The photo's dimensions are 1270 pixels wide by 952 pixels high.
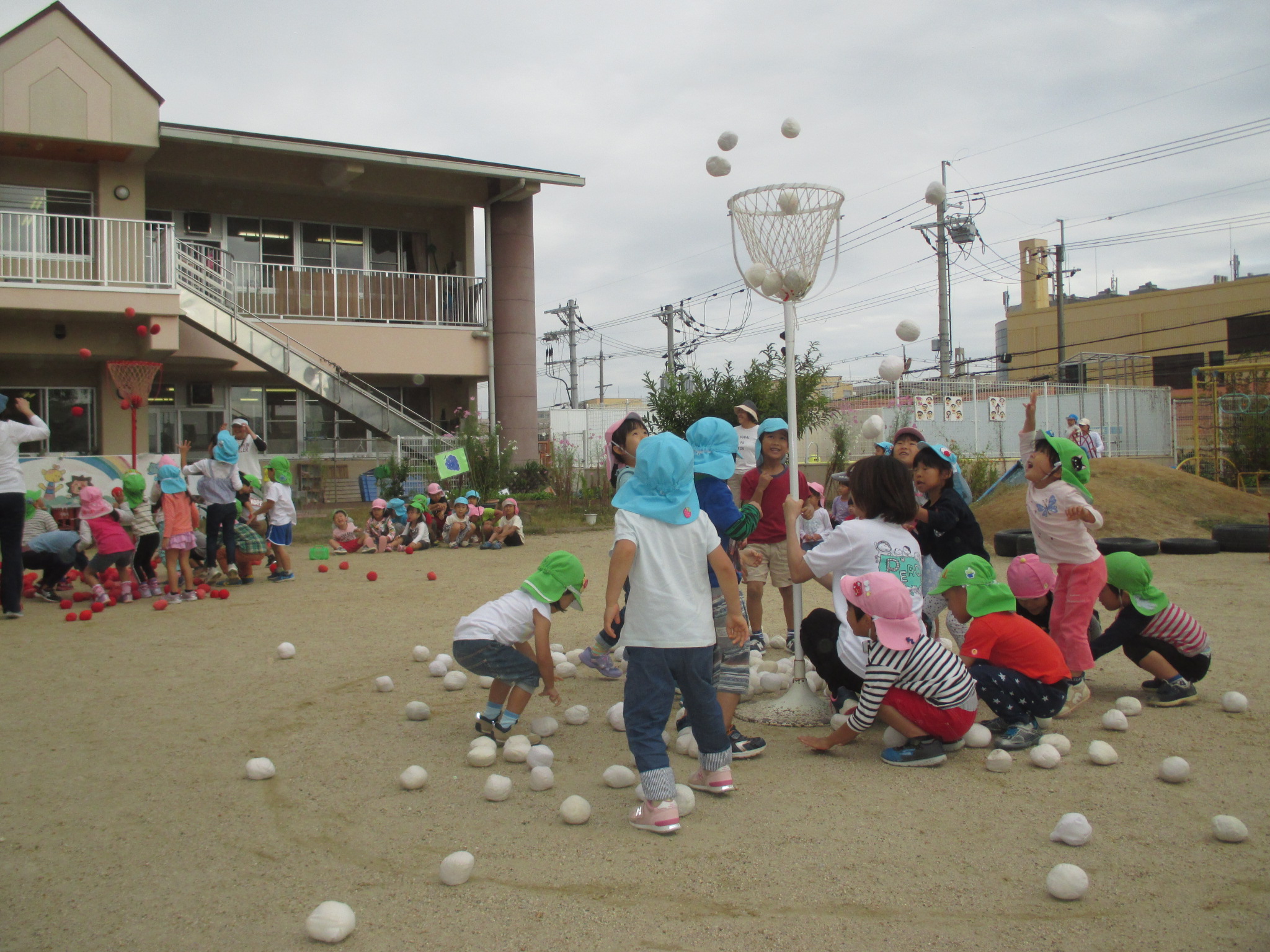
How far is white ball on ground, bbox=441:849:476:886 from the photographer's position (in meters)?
3.06

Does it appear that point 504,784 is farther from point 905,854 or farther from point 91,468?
point 91,468

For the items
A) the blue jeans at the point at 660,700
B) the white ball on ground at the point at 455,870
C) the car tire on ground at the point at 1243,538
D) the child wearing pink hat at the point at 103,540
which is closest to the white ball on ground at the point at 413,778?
the white ball on ground at the point at 455,870

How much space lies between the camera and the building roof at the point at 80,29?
54.7ft

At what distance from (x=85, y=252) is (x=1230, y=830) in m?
20.8

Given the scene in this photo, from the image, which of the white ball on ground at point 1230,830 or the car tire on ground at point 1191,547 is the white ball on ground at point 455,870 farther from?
the car tire on ground at point 1191,547

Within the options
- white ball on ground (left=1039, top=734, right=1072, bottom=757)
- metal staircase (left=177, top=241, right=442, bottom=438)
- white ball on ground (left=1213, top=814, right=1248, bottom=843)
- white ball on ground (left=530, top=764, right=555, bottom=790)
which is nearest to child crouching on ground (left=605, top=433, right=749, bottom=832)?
white ball on ground (left=530, top=764, right=555, bottom=790)

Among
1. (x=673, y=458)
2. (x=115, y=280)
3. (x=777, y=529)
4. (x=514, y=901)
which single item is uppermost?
(x=115, y=280)

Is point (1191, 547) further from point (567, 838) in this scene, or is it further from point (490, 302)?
point (490, 302)

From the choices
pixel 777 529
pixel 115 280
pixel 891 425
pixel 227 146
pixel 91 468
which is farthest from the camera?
pixel 891 425

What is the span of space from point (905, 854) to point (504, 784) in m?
1.72

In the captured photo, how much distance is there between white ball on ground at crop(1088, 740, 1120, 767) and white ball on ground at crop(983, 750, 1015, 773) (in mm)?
413

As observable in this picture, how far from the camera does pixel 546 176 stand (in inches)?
846

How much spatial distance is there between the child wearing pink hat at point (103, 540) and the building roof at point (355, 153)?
12.0 m

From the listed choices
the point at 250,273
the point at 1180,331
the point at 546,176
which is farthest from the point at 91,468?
the point at 1180,331
